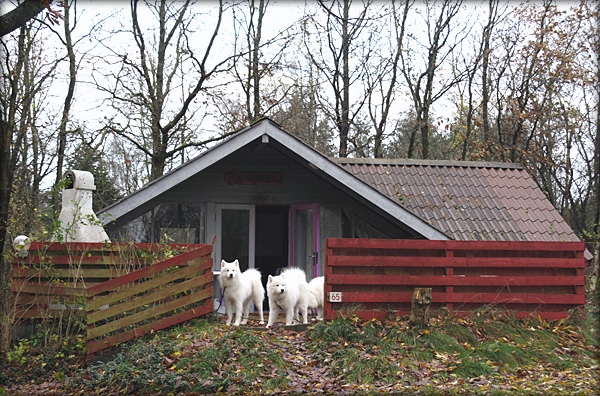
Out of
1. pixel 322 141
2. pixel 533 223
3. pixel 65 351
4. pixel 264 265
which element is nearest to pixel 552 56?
pixel 322 141

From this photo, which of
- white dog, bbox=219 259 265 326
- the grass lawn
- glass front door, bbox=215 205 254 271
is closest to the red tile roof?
glass front door, bbox=215 205 254 271

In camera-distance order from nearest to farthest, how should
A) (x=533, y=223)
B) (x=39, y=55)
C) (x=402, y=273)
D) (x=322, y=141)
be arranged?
(x=402, y=273) < (x=533, y=223) < (x=39, y=55) < (x=322, y=141)

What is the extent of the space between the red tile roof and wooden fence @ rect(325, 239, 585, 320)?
2199mm

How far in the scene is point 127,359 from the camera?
9.06 meters

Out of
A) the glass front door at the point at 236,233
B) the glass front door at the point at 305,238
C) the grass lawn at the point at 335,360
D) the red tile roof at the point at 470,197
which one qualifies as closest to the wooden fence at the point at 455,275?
the grass lawn at the point at 335,360

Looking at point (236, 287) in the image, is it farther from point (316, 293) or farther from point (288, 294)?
point (316, 293)

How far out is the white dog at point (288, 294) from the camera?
1062 centimetres

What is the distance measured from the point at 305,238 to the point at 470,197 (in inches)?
152

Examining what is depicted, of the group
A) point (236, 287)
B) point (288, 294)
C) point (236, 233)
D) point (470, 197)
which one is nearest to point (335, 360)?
point (288, 294)

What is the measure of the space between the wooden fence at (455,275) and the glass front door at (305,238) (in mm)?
3292

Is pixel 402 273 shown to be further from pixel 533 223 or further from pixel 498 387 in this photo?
pixel 533 223

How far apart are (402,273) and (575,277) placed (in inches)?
121

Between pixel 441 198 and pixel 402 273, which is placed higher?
pixel 441 198

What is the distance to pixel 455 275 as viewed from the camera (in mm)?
11039
